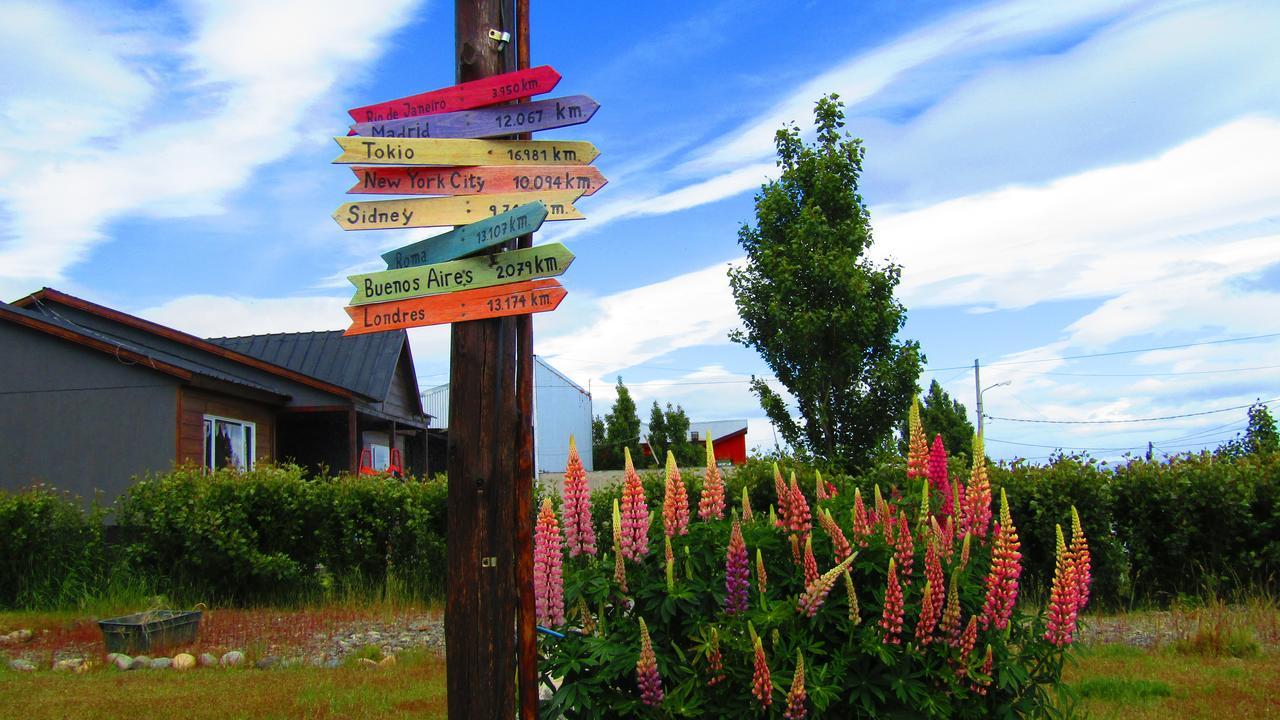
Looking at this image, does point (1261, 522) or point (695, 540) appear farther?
point (1261, 522)

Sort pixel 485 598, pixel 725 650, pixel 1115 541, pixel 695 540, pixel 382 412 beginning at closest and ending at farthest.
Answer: pixel 485 598
pixel 725 650
pixel 695 540
pixel 1115 541
pixel 382 412

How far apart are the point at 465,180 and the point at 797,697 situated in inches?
94.1

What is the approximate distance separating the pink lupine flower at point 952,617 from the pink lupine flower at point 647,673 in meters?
1.16

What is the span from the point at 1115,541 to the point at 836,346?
249 inches

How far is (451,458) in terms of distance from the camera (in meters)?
3.70

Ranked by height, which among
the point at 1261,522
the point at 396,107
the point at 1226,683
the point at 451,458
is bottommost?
the point at 1226,683

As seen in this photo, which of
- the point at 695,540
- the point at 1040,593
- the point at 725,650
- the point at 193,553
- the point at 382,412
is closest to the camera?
the point at 725,650

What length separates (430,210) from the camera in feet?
12.6

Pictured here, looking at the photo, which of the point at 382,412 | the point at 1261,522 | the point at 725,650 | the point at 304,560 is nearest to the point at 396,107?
the point at 725,650

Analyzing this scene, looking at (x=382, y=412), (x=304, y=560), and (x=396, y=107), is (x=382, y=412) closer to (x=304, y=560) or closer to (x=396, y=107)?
(x=304, y=560)

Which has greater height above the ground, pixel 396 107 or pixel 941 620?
pixel 396 107

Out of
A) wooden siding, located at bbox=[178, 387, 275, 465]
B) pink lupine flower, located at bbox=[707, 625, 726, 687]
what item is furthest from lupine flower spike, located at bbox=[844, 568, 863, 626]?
wooden siding, located at bbox=[178, 387, 275, 465]

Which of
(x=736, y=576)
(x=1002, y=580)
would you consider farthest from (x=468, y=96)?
(x=1002, y=580)

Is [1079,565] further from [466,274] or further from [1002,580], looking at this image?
[466,274]
